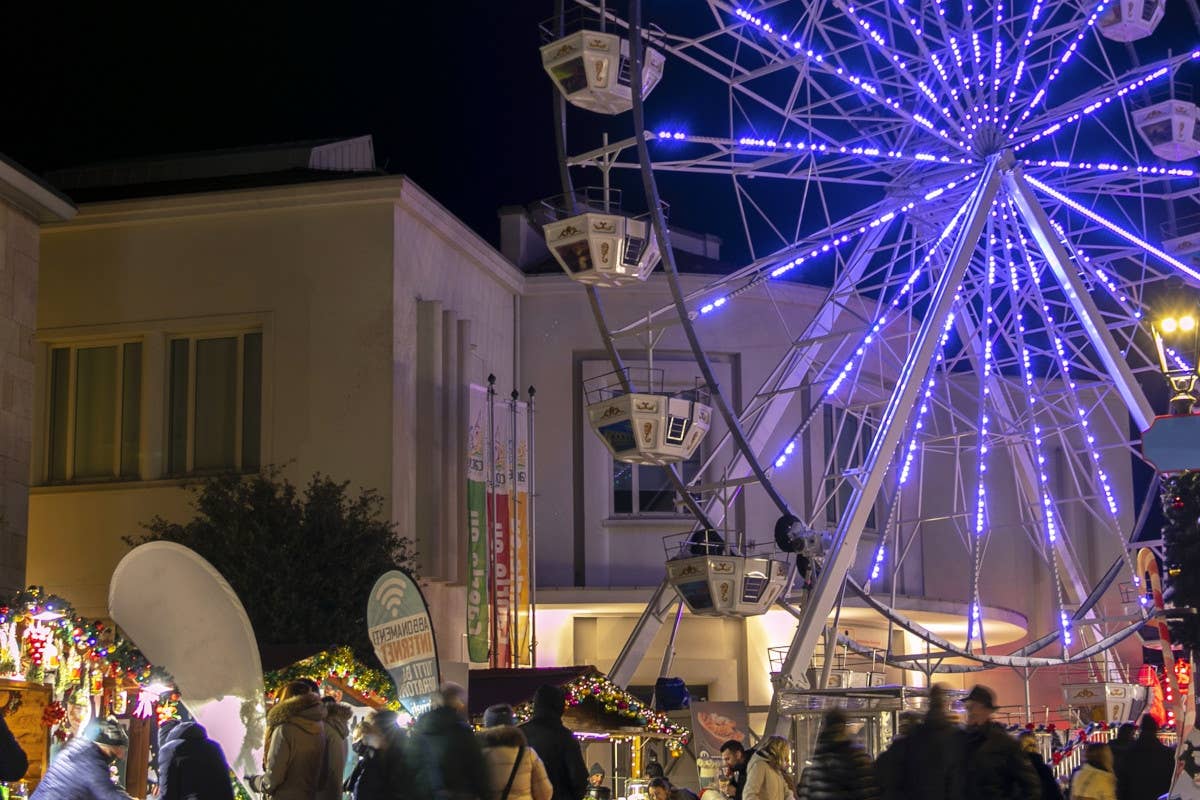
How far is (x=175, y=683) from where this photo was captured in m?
14.6

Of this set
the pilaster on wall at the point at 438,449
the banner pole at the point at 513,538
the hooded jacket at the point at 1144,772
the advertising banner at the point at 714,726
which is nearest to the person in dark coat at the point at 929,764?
the hooded jacket at the point at 1144,772

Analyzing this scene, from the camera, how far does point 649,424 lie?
25.3 metres

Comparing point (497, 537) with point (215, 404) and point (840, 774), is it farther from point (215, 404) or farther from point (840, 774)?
point (840, 774)

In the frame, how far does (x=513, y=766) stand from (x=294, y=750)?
2225 millimetres

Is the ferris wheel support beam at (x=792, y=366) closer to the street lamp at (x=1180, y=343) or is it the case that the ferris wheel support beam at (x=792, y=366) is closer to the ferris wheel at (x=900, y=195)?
the ferris wheel at (x=900, y=195)

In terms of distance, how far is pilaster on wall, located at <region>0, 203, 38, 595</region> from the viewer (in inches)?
941

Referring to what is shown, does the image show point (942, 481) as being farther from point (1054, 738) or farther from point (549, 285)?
point (1054, 738)

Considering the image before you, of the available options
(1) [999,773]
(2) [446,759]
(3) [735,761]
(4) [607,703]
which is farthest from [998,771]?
(4) [607,703]

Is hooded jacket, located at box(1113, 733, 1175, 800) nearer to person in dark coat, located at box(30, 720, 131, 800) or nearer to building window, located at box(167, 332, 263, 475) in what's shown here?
person in dark coat, located at box(30, 720, 131, 800)

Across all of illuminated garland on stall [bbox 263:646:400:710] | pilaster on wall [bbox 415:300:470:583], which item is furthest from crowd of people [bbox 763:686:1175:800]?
pilaster on wall [bbox 415:300:470:583]

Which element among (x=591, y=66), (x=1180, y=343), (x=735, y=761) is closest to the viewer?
(x=1180, y=343)

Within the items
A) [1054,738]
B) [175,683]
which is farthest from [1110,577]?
[175,683]

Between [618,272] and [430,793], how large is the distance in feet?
51.8

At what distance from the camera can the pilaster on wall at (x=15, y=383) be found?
2391 cm
